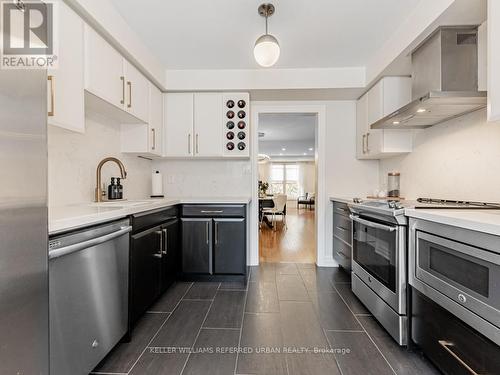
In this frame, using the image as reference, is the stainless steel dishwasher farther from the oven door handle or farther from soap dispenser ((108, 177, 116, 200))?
the oven door handle

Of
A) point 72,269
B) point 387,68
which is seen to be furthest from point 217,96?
point 72,269

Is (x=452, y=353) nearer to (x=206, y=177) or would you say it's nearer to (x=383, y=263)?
(x=383, y=263)

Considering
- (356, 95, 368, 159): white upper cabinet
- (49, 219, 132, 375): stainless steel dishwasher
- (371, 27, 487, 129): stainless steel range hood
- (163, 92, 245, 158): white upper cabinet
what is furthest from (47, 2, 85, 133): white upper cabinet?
(356, 95, 368, 159): white upper cabinet

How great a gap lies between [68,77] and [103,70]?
0.40 m

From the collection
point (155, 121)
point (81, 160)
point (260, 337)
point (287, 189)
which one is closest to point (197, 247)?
point (260, 337)

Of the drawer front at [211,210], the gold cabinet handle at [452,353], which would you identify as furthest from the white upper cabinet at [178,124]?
the gold cabinet handle at [452,353]

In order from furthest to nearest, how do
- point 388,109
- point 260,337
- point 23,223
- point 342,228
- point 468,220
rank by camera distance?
point 342,228
point 388,109
point 260,337
point 468,220
point 23,223

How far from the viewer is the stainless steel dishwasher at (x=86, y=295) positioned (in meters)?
1.12

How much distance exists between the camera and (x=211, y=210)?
9.04 feet

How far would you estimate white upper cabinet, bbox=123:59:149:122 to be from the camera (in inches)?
89.8

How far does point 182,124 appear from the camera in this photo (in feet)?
10.3

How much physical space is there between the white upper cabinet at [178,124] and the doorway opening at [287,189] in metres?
0.96

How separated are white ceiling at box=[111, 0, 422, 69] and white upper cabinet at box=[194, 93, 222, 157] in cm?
42

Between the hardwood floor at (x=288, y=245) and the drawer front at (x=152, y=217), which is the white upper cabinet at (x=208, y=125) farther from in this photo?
the hardwood floor at (x=288, y=245)
